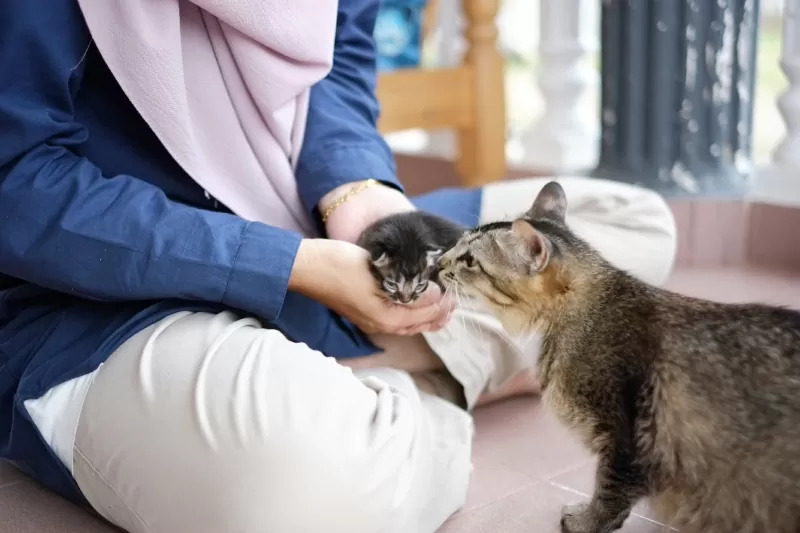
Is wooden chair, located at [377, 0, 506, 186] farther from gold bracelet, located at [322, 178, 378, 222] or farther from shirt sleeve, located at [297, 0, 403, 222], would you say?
gold bracelet, located at [322, 178, 378, 222]

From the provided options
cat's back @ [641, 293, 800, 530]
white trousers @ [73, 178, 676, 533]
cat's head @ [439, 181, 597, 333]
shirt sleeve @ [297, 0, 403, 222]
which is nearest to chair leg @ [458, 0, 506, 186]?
shirt sleeve @ [297, 0, 403, 222]

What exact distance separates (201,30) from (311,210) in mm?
300

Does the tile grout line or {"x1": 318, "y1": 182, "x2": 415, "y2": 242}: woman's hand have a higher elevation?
{"x1": 318, "y1": 182, "x2": 415, "y2": 242}: woman's hand

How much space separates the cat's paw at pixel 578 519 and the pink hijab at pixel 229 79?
0.56 metres

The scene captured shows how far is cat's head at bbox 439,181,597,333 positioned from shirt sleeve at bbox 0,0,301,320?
0.75ft

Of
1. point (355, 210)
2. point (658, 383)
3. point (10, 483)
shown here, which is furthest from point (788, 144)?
point (10, 483)

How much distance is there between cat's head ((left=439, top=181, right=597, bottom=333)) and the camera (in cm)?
110

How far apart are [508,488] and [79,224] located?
25.7 inches

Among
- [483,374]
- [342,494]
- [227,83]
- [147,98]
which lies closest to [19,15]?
[147,98]

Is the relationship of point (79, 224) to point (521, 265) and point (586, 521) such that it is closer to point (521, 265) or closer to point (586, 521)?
point (521, 265)

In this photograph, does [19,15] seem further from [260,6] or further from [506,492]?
[506,492]

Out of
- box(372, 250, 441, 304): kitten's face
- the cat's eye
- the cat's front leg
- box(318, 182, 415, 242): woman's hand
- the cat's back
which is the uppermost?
box(318, 182, 415, 242): woman's hand

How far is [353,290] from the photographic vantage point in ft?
3.95

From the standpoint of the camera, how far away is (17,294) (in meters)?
1.22
